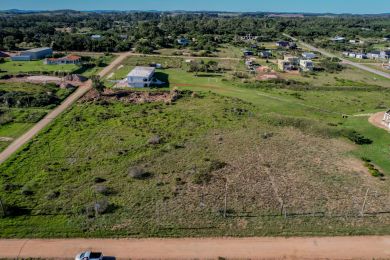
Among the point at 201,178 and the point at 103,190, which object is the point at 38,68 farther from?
the point at 201,178

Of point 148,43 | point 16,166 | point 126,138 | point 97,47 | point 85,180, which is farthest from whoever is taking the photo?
point 148,43

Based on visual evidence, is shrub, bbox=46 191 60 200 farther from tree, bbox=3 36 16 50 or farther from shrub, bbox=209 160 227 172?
tree, bbox=3 36 16 50

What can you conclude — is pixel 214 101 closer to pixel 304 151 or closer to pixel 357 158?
pixel 304 151

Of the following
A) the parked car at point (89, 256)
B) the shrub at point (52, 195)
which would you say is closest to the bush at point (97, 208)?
the shrub at point (52, 195)

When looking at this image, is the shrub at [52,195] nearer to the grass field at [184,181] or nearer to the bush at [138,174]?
the grass field at [184,181]

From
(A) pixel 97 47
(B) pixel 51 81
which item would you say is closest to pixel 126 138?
(B) pixel 51 81

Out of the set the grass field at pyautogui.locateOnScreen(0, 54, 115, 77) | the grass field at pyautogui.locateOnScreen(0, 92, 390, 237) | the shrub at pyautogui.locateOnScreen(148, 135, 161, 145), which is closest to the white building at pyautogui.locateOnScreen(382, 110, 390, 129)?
the grass field at pyautogui.locateOnScreen(0, 92, 390, 237)
